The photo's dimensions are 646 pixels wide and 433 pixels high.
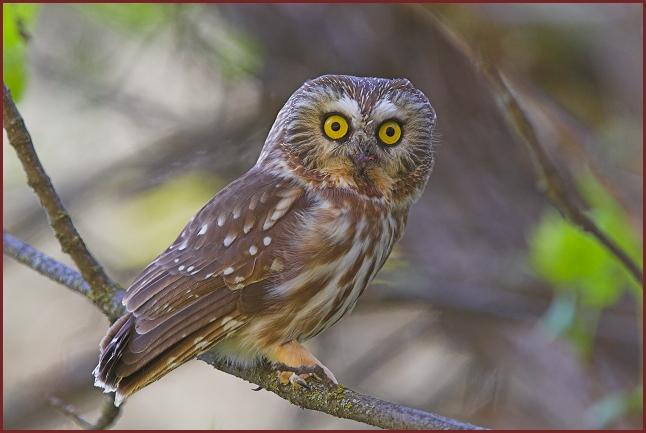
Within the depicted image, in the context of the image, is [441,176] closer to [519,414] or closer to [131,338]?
[519,414]

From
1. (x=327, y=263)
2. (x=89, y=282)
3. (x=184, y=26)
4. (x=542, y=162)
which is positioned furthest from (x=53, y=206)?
(x=184, y=26)

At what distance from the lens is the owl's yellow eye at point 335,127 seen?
3.00 m

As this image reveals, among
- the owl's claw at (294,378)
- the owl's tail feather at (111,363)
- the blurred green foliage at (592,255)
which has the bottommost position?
the owl's tail feather at (111,363)

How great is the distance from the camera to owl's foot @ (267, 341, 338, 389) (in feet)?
9.29

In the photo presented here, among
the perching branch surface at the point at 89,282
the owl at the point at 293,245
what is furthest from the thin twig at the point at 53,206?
the owl at the point at 293,245

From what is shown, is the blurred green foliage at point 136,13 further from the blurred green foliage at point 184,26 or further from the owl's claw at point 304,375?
the owl's claw at point 304,375

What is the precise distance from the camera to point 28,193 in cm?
564

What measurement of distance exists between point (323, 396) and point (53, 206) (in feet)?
3.48

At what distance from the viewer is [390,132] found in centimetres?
304

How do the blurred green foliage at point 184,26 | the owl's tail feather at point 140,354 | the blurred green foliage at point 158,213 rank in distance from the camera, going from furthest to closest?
the blurred green foliage at point 158,213 < the blurred green foliage at point 184,26 < the owl's tail feather at point 140,354

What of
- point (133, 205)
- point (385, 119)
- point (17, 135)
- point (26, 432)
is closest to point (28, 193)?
point (133, 205)

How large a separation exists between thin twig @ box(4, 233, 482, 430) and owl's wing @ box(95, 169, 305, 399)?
204 millimetres

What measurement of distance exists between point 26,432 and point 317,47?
2.52 meters

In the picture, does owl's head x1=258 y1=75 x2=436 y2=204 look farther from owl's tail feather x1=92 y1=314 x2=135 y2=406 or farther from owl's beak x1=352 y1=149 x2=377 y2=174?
owl's tail feather x1=92 y1=314 x2=135 y2=406
